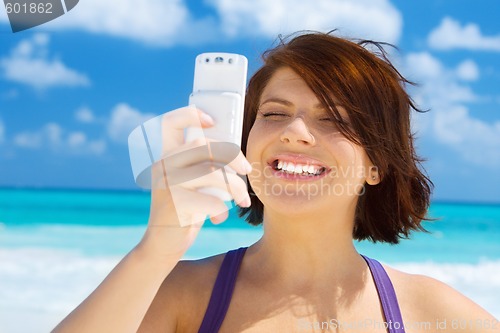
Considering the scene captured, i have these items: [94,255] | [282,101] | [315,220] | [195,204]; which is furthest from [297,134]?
[94,255]

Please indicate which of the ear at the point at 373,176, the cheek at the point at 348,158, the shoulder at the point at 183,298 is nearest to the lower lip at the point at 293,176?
the cheek at the point at 348,158

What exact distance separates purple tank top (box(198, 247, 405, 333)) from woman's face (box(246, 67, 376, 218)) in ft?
1.09

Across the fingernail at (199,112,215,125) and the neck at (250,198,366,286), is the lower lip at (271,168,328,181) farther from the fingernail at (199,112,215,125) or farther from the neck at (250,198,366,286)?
the fingernail at (199,112,215,125)

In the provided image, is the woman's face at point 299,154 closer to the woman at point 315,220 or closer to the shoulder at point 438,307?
the woman at point 315,220

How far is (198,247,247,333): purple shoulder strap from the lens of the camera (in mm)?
2359

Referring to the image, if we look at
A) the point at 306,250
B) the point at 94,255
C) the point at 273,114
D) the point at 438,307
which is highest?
the point at 94,255

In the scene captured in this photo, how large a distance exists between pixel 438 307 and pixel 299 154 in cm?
89

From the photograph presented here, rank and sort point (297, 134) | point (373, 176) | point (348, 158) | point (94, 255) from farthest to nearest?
point (94, 255), point (373, 176), point (348, 158), point (297, 134)

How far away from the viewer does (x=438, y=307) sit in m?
2.53

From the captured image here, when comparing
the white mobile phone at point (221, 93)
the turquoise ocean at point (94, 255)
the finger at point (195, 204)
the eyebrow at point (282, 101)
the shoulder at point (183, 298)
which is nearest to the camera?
the finger at point (195, 204)

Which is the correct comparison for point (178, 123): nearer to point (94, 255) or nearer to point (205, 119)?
point (205, 119)

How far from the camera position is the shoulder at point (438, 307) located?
2.49m

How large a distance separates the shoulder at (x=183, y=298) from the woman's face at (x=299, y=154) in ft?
1.33

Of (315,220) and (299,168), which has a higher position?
(299,168)
